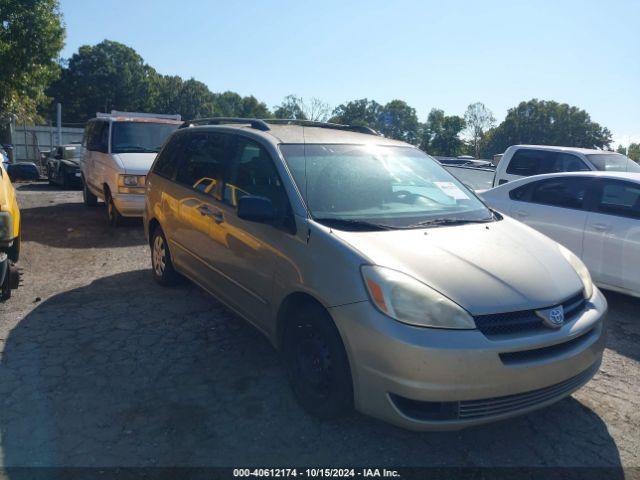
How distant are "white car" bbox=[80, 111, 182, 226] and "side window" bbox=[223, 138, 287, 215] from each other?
4.91m

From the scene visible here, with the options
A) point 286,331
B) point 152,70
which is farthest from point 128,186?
point 152,70

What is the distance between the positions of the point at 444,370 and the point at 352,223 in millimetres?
1117

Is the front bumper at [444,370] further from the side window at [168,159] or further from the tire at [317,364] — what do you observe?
the side window at [168,159]

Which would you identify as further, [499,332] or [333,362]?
[333,362]

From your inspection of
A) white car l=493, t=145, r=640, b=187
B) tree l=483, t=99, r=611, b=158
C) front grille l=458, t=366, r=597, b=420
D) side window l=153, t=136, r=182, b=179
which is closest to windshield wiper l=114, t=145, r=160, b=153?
side window l=153, t=136, r=182, b=179

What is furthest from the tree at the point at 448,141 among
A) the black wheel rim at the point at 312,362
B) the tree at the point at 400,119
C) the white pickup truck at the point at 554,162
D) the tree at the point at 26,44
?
the black wheel rim at the point at 312,362

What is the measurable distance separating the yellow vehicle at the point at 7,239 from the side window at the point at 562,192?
223 inches

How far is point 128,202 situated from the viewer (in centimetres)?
856

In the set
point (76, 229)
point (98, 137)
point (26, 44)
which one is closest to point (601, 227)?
point (76, 229)

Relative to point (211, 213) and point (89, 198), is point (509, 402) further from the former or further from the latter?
point (89, 198)

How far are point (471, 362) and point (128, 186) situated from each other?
7.23 m

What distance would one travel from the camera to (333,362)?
2.92 meters

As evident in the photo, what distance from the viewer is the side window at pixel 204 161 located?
4383 millimetres

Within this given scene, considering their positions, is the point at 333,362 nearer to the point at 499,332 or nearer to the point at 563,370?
the point at 499,332
